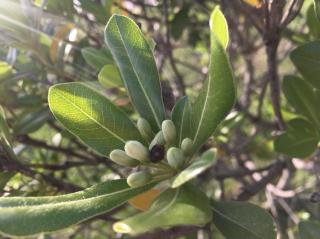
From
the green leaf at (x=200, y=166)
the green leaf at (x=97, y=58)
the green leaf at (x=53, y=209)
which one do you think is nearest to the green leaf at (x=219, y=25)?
the green leaf at (x=200, y=166)

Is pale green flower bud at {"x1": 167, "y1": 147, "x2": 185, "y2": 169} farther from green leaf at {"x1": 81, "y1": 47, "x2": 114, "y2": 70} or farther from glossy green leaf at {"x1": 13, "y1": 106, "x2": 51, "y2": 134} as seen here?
glossy green leaf at {"x1": 13, "y1": 106, "x2": 51, "y2": 134}

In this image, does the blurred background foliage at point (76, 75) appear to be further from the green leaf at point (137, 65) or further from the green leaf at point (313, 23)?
the green leaf at point (137, 65)

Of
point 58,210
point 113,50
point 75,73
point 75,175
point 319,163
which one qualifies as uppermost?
point 113,50

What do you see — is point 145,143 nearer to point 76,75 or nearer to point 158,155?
point 158,155

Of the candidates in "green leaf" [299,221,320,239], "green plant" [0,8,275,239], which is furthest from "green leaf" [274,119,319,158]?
"green plant" [0,8,275,239]

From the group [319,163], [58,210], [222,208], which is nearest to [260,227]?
[222,208]

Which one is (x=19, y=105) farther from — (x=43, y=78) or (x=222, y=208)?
(x=222, y=208)

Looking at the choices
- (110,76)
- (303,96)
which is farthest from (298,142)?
(110,76)
